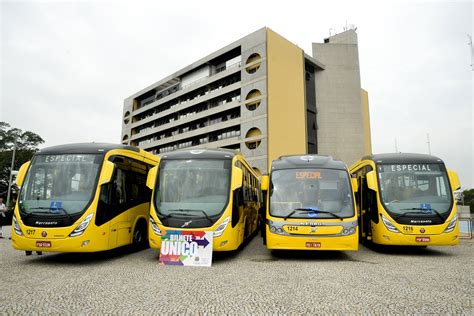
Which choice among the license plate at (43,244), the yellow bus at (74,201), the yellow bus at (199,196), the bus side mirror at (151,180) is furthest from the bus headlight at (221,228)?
the license plate at (43,244)

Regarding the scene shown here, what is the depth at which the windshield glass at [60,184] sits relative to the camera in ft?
25.6

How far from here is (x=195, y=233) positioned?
7.86m

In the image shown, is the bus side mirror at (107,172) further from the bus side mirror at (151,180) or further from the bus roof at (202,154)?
the bus roof at (202,154)

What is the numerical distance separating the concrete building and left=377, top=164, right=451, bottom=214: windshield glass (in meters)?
26.6

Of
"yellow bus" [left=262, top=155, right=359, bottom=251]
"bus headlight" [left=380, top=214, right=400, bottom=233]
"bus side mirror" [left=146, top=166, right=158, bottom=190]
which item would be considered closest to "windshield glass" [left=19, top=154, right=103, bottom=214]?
"bus side mirror" [left=146, top=166, right=158, bottom=190]

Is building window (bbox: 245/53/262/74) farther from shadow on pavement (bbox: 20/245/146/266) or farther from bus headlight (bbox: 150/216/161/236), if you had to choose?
bus headlight (bbox: 150/216/161/236)

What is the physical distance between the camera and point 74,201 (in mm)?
7867

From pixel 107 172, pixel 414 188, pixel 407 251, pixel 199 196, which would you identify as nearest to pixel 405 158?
pixel 414 188

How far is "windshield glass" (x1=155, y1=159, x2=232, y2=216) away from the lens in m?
8.27

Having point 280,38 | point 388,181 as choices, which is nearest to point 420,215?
point 388,181

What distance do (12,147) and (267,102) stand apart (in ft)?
146

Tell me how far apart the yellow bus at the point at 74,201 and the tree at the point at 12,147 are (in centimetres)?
4830

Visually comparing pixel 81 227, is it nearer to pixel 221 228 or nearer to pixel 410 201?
pixel 221 228

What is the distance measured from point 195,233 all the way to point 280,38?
3729cm
